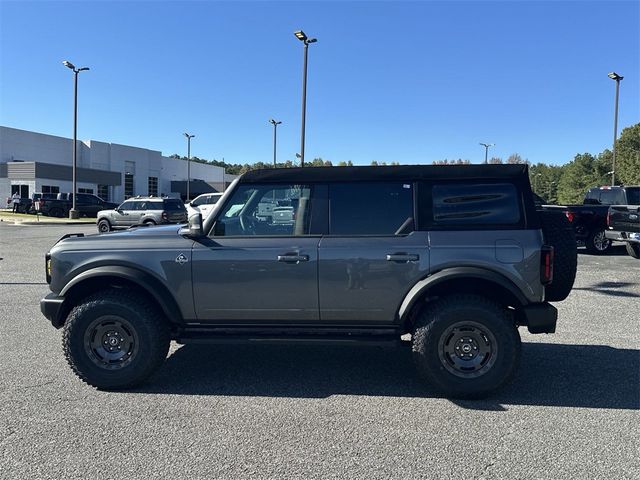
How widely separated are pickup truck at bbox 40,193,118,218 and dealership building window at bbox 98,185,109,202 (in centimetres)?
2198

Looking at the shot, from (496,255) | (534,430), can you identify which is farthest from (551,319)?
(534,430)

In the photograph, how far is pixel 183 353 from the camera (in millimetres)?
5473

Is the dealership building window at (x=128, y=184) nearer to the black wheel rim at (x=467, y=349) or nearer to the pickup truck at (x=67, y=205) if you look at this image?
the pickup truck at (x=67, y=205)

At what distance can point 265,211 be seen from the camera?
4.48m

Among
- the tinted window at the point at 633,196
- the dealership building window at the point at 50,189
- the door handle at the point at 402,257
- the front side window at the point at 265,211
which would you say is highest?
the dealership building window at the point at 50,189

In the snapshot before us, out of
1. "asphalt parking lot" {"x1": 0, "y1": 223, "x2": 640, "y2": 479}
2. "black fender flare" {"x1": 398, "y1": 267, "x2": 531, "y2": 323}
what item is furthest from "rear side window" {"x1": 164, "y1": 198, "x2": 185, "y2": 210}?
"black fender flare" {"x1": 398, "y1": 267, "x2": 531, "y2": 323}

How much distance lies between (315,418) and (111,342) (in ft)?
6.26

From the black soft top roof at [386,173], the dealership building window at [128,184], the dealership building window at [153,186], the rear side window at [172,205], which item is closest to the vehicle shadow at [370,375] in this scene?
the black soft top roof at [386,173]

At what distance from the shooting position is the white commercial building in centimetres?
4875

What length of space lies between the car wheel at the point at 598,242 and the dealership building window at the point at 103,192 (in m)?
54.6

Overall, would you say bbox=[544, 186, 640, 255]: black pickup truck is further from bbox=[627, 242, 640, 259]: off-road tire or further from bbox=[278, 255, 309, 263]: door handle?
bbox=[278, 255, 309, 263]: door handle

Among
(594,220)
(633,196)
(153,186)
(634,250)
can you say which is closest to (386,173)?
(634,250)

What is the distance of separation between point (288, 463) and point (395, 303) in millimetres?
1579

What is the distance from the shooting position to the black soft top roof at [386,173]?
436 centimetres
